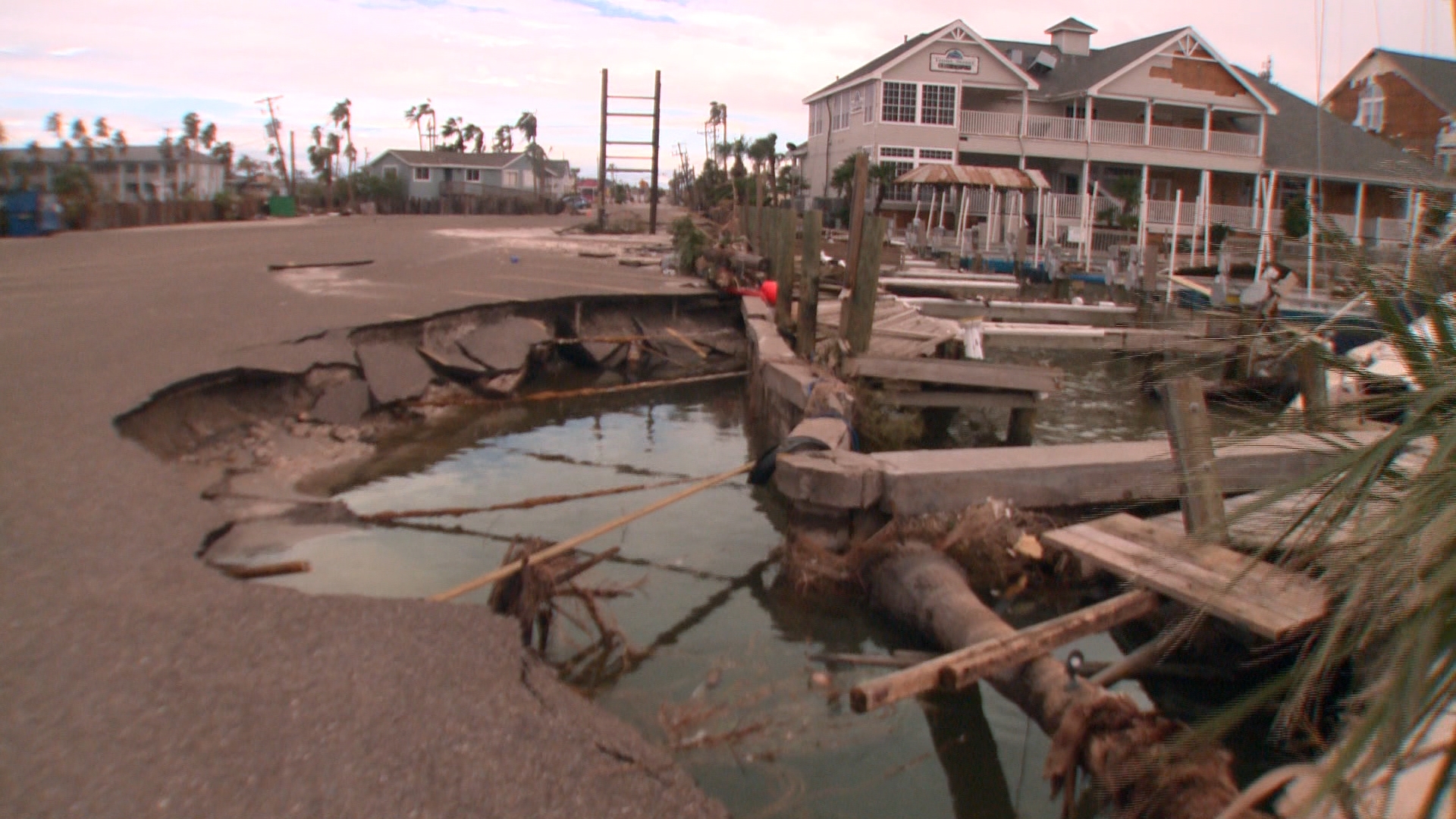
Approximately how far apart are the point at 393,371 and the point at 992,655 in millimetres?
8798

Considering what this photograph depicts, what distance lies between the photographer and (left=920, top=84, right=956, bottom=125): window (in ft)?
126

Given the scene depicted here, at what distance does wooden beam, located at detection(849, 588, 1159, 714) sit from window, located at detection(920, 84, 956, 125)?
117 feet

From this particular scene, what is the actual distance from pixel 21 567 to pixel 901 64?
36308mm

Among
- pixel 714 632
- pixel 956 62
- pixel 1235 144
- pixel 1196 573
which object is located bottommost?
pixel 714 632

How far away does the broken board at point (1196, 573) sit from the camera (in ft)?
11.3

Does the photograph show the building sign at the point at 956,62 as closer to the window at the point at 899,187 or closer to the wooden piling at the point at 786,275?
the window at the point at 899,187

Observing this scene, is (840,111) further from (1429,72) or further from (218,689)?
(1429,72)

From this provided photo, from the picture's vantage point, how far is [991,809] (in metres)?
5.04


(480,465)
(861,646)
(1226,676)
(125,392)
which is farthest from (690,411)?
(1226,676)

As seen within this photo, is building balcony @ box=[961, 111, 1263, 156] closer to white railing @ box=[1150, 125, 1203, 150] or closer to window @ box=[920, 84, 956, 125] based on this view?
white railing @ box=[1150, 125, 1203, 150]

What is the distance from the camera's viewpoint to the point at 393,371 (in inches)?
466

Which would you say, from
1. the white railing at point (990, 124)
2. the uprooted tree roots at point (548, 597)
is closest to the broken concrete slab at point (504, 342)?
the uprooted tree roots at point (548, 597)

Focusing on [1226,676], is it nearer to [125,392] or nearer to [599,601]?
[599,601]

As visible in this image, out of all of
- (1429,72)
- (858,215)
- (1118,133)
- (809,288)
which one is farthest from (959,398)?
(1118,133)
